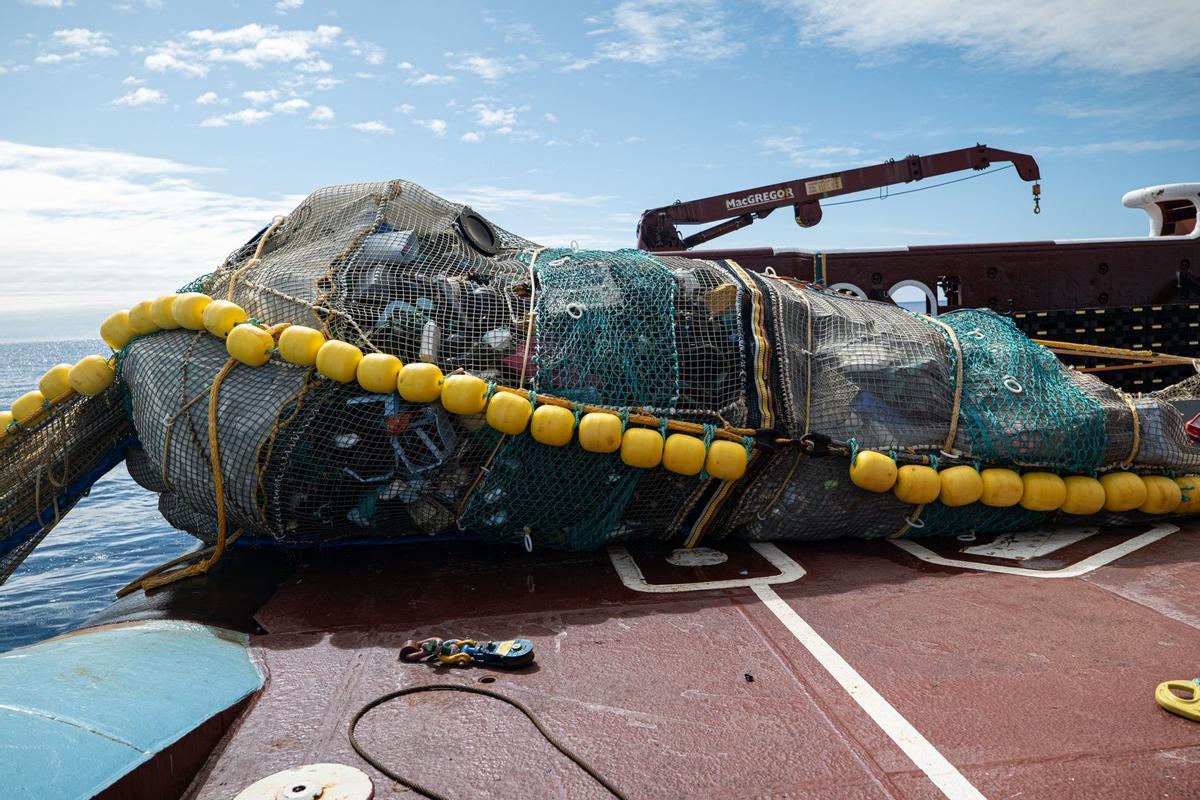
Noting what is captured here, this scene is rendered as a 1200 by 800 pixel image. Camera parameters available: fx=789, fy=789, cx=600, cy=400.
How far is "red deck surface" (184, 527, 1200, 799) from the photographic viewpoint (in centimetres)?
228

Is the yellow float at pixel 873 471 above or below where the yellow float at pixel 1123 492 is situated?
above

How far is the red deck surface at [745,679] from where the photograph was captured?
7.47 ft

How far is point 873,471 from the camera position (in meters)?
4.00

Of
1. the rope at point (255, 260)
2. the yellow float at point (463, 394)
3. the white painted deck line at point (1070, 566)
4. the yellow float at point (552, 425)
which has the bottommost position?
the white painted deck line at point (1070, 566)

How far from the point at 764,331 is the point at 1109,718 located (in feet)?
7.72

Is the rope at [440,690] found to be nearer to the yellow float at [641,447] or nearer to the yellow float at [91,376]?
the yellow float at [641,447]

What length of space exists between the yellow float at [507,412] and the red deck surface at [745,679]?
82 cm

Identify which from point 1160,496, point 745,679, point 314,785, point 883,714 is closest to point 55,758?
point 314,785

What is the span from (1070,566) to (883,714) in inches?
78.1

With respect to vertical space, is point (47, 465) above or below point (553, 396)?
below

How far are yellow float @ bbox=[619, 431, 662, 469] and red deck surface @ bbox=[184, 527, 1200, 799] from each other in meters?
0.62

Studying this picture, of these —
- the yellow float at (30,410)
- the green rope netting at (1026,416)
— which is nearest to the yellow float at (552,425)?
the green rope netting at (1026,416)

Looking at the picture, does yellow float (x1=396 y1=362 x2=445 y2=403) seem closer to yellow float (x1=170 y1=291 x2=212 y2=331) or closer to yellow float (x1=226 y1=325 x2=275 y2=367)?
yellow float (x1=226 y1=325 x2=275 y2=367)

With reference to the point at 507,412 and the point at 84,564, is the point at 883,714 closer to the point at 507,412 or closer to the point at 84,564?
the point at 507,412
